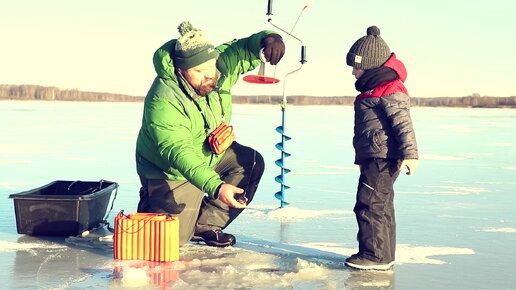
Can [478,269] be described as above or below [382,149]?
below

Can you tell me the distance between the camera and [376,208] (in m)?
4.80

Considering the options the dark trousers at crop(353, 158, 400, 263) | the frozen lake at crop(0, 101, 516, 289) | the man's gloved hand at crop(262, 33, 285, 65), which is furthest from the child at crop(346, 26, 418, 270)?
the man's gloved hand at crop(262, 33, 285, 65)

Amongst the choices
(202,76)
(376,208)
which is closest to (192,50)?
(202,76)

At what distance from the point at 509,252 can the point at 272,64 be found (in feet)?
6.48

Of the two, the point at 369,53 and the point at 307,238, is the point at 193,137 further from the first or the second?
the point at 369,53

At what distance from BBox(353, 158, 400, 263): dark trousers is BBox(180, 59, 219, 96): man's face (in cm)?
111

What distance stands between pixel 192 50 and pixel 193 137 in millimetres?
570

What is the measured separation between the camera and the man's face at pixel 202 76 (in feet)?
16.9

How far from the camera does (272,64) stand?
5.53 meters

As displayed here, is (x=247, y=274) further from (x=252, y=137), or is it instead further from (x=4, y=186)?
(x=252, y=137)

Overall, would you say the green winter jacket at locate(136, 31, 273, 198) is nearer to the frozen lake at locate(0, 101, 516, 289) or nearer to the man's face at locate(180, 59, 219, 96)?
the man's face at locate(180, 59, 219, 96)

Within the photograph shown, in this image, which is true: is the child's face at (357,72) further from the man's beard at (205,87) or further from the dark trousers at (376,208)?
the man's beard at (205,87)

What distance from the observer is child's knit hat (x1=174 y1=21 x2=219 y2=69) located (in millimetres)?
5086

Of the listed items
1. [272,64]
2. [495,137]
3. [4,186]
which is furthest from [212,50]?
[495,137]
